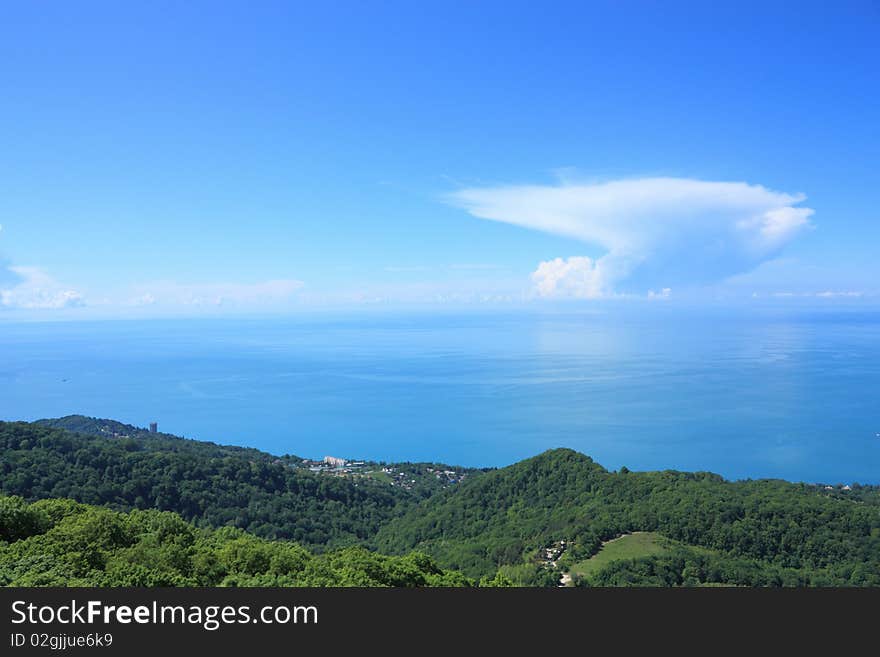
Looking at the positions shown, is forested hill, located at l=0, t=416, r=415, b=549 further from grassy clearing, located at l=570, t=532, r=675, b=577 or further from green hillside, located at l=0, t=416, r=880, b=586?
grassy clearing, located at l=570, t=532, r=675, b=577

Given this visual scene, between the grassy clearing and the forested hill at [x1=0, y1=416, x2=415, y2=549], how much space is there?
14904 millimetres

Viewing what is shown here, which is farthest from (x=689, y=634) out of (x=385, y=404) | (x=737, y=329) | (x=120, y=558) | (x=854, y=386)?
(x=737, y=329)

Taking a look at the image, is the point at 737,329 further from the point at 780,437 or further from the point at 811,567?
the point at 811,567

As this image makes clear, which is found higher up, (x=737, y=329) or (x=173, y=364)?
(x=737, y=329)

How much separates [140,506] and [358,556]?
22792 mm

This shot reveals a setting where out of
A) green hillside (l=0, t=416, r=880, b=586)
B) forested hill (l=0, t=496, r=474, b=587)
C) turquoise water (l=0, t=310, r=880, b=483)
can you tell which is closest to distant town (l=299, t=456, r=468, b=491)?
green hillside (l=0, t=416, r=880, b=586)

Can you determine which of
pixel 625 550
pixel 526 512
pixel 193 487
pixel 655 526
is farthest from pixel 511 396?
pixel 625 550

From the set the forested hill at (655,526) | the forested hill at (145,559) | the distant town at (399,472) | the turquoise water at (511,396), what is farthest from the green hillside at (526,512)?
the turquoise water at (511,396)

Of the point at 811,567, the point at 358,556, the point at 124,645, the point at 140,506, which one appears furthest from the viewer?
the point at 140,506

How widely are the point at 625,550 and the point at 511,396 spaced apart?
58.2 m

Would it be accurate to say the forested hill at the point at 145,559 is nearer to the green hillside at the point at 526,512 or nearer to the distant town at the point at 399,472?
the green hillside at the point at 526,512

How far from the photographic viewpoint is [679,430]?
60906 mm

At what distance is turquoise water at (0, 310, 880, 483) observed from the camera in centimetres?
5781

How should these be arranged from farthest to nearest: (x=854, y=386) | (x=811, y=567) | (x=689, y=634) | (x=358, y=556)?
(x=854, y=386)
(x=811, y=567)
(x=358, y=556)
(x=689, y=634)
